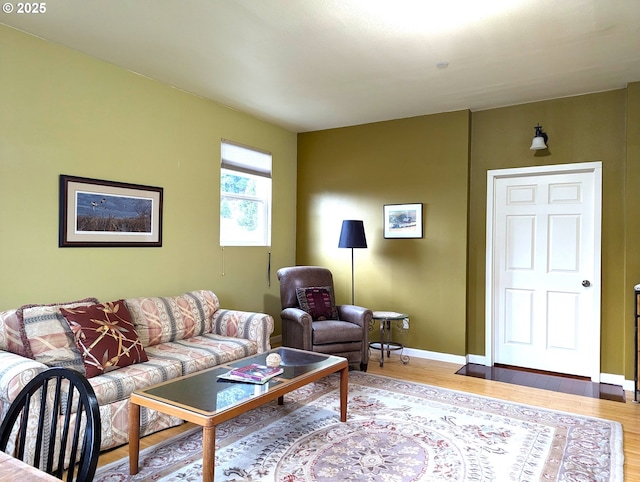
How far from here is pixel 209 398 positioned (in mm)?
2254

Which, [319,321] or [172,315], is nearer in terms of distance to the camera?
[172,315]

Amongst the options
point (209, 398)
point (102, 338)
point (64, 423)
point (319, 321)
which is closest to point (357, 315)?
point (319, 321)

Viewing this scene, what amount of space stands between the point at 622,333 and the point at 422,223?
2.11 metres

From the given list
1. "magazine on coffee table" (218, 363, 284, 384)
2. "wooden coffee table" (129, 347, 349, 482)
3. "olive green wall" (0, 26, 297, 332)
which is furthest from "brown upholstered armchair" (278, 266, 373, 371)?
"magazine on coffee table" (218, 363, 284, 384)

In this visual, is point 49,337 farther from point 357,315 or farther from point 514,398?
point 514,398

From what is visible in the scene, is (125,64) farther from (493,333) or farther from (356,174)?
(493,333)

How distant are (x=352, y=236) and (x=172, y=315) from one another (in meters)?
2.04

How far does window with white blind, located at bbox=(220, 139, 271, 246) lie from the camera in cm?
463

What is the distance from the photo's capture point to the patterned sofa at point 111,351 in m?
2.48

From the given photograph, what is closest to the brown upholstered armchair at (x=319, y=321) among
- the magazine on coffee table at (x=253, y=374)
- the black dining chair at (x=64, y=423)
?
the magazine on coffee table at (x=253, y=374)

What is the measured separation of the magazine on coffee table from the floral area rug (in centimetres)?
42

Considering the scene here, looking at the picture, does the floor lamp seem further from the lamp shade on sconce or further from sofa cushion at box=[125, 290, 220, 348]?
sofa cushion at box=[125, 290, 220, 348]

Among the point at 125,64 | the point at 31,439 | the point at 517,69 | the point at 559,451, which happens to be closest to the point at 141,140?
the point at 125,64

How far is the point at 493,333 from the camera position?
4.52 meters
